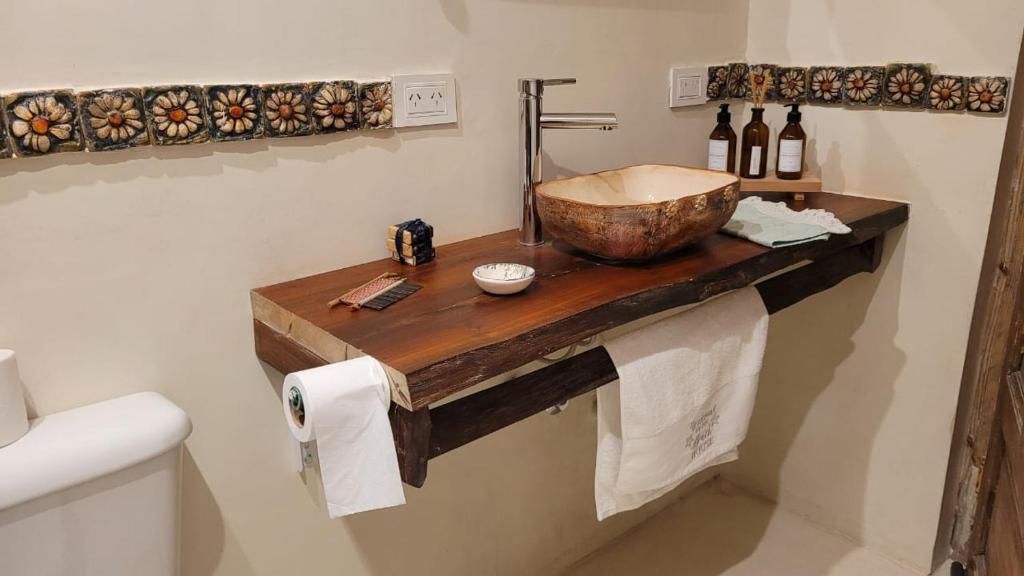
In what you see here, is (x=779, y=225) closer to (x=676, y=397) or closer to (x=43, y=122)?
(x=676, y=397)

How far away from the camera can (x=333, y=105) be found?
1195 mm

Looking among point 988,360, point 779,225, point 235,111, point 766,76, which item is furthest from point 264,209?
point 988,360

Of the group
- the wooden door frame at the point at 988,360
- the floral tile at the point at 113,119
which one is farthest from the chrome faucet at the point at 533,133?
the wooden door frame at the point at 988,360

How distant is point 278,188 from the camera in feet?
3.86

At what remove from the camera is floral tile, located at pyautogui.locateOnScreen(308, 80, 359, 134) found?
1.18 m

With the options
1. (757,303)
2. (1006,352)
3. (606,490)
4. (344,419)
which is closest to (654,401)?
(606,490)

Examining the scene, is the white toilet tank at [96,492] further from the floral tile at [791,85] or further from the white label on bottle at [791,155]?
the floral tile at [791,85]

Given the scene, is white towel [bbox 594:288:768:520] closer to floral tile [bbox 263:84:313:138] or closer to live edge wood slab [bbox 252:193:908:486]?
live edge wood slab [bbox 252:193:908:486]

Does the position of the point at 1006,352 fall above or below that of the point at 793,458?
above

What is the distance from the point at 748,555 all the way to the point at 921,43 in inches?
50.9

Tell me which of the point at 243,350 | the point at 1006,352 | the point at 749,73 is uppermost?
the point at 749,73

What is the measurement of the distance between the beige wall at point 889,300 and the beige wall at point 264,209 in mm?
401

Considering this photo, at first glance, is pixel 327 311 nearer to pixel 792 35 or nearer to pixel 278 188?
pixel 278 188

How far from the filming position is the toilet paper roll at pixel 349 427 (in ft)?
2.88
